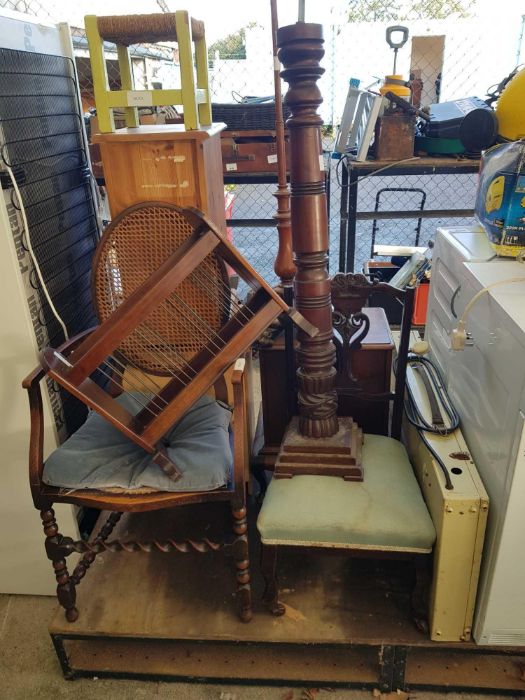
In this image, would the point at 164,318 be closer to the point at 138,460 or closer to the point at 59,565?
the point at 138,460

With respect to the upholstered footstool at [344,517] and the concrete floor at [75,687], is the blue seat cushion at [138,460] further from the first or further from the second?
the concrete floor at [75,687]

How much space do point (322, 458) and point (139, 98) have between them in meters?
1.05

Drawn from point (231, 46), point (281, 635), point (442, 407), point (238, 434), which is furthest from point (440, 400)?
point (231, 46)

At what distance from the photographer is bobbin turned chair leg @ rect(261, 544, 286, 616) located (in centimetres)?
133

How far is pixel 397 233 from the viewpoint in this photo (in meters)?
4.99

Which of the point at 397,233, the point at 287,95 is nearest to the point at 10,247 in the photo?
the point at 287,95

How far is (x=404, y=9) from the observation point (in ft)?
13.7

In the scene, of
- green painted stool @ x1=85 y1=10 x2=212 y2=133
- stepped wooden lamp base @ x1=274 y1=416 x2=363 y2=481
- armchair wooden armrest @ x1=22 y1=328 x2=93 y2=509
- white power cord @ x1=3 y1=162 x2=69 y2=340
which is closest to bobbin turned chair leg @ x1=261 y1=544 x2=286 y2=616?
stepped wooden lamp base @ x1=274 y1=416 x2=363 y2=481

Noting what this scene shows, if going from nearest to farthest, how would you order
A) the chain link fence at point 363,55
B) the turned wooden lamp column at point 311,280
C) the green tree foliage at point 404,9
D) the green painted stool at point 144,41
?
1. the turned wooden lamp column at point 311,280
2. the green painted stool at point 144,41
3. the chain link fence at point 363,55
4. the green tree foliage at point 404,9

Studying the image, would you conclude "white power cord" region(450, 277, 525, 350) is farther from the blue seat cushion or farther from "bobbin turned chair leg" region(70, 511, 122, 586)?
"bobbin turned chair leg" region(70, 511, 122, 586)

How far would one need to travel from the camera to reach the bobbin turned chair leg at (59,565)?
1.33 metres

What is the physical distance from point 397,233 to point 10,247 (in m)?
4.17

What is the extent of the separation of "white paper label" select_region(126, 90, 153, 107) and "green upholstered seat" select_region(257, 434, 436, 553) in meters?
1.05

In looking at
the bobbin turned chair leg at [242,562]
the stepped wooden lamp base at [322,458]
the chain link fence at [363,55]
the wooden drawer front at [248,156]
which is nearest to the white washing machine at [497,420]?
the stepped wooden lamp base at [322,458]
